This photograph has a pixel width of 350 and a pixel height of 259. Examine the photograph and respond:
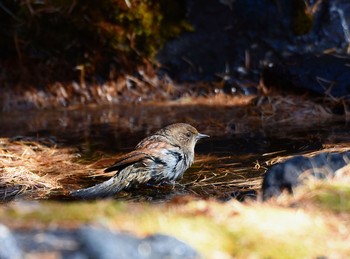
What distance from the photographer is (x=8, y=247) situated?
4.12m

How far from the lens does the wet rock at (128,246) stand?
4.01m

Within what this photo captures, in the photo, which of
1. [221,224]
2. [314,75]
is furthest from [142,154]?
[314,75]

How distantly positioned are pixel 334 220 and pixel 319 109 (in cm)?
597

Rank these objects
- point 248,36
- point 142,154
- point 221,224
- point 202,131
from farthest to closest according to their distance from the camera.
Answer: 1. point 248,36
2. point 202,131
3. point 142,154
4. point 221,224

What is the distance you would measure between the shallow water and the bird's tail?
103mm

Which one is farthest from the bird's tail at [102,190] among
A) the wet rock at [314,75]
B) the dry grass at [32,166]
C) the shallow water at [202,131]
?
the wet rock at [314,75]

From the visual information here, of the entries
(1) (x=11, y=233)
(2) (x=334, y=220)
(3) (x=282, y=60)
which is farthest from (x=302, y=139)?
(1) (x=11, y=233)

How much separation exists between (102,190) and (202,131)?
10.3 ft

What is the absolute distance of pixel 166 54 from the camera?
12984mm

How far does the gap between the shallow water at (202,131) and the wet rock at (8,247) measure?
2.55 m

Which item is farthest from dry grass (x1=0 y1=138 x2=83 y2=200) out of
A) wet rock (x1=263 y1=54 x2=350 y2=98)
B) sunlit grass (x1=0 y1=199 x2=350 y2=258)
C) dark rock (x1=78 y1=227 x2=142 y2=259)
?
wet rock (x1=263 y1=54 x2=350 y2=98)

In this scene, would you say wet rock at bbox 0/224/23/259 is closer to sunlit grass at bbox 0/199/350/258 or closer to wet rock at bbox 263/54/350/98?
sunlit grass at bbox 0/199/350/258

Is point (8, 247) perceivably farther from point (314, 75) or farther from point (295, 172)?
point (314, 75)

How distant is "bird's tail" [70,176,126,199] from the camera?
695cm
